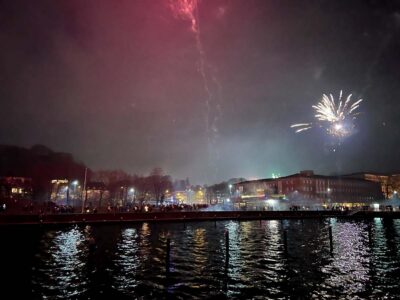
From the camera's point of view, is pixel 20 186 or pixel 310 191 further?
pixel 310 191

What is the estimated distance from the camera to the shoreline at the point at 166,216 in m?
50.4

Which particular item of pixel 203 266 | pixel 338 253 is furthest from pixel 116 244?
pixel 338 253

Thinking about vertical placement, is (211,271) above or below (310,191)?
below

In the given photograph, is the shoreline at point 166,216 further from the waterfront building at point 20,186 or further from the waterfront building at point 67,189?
the waterfront building at point 20,186

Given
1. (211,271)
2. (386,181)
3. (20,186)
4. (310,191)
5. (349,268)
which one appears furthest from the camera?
(386,181)

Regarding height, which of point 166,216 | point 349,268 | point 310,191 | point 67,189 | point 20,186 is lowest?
point 349,268

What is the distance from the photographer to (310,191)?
154500mm

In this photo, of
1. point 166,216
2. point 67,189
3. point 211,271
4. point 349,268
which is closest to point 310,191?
point 166,216

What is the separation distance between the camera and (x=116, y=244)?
33.0m

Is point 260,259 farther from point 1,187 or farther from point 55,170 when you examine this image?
point 55,170

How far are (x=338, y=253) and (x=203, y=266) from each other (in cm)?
1342

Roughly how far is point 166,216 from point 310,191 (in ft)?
351

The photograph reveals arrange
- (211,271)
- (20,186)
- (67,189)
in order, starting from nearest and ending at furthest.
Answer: (211,271)
(67,189)
(20,186)

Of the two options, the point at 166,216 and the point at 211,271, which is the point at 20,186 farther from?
the point at 211,271
